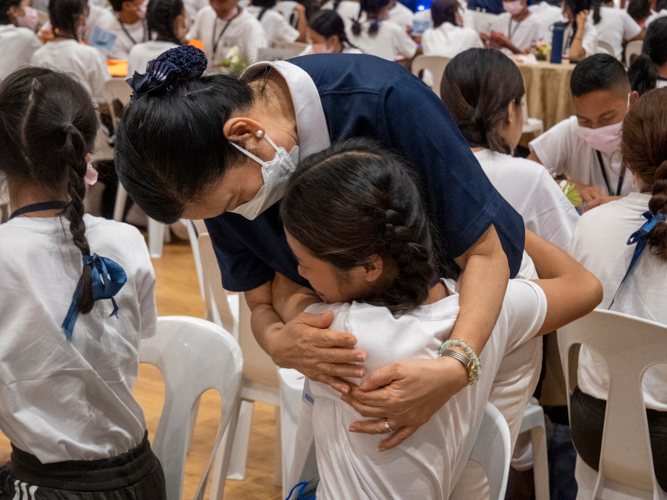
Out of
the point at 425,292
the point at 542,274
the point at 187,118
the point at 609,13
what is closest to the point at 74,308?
the point at 187,118

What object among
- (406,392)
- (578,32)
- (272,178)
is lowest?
(578,32)

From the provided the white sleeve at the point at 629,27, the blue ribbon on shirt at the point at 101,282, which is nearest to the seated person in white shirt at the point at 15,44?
the blue ribbon on shirt at the point at 101,282

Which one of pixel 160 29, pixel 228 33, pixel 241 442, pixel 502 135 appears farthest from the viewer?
pixel 228 33

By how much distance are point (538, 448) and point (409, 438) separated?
3.07ft

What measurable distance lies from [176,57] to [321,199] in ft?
1.02

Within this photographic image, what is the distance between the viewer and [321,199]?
39.5 inches

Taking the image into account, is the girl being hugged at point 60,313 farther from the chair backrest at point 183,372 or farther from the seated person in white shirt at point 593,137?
the seated person in white shirt at point 593,137

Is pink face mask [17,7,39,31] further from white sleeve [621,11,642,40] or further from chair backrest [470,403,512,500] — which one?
chair backrest [470,403,512,500]

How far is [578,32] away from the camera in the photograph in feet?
17.5

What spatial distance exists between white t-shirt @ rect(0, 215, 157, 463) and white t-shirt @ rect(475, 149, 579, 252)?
117 cm

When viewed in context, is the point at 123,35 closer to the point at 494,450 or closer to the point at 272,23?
the point at 272,23

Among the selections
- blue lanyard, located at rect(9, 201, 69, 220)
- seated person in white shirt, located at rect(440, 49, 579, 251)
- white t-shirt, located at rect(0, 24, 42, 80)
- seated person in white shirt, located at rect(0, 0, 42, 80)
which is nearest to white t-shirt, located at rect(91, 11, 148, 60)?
seated person in white shirt, located at rect(0, 0, 42, 80)

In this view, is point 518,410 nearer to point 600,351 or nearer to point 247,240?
point 600,351

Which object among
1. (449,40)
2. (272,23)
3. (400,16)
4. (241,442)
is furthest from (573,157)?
(400,16)
